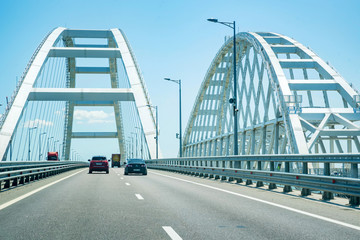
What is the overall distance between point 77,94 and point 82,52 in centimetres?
616

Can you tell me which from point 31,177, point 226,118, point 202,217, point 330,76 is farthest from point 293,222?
point 226,118

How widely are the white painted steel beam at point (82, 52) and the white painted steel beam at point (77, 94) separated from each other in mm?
4892

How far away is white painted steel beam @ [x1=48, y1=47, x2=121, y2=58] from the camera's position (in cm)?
4462

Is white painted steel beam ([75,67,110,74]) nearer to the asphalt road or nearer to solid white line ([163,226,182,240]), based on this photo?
the asphalt road

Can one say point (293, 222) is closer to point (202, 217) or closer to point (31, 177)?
point (202, 217)

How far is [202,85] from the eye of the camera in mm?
54031

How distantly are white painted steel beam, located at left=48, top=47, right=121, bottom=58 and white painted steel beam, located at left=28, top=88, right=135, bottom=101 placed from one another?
4.89 meters

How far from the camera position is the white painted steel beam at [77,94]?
3997 cm

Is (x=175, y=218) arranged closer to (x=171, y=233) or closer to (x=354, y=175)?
(x=171, y=233)

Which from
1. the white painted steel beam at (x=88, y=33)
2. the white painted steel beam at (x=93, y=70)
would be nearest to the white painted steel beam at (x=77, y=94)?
the white painted steel beam at (x=88, y=33)

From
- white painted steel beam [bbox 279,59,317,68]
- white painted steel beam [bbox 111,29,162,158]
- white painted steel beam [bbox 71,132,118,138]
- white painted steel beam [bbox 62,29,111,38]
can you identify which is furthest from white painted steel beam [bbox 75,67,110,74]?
white painted steel beam [bbox 279,59,317,68]

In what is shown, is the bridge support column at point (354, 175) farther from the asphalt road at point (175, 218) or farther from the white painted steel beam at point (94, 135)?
the white painted steel beam at point (94, 135)

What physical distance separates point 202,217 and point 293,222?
1.64m

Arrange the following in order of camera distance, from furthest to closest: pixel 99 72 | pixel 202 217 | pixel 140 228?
pixel 99 72 < pixel 202 217 < pixel 140 228
